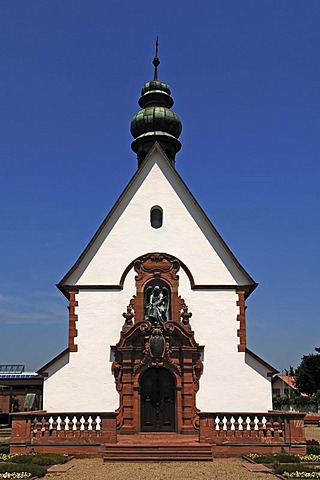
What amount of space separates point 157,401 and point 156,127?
1382 cm

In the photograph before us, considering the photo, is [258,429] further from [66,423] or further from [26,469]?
[26,469]

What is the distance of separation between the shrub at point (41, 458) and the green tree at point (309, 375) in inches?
2070

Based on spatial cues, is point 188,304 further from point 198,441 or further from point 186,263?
point 198,441

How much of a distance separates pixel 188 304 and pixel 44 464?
8269 millimetres

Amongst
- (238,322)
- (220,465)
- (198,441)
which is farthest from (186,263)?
(220,465)

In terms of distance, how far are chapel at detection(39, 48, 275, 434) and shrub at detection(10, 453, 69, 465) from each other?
10.4ft

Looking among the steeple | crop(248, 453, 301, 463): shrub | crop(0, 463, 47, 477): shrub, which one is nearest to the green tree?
the steeple

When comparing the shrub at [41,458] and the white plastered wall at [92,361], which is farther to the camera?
the white plastered wall at [92,361]

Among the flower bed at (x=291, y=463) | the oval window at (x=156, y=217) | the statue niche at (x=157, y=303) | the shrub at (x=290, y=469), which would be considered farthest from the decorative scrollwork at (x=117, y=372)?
the shrub at (x=290, y=469)

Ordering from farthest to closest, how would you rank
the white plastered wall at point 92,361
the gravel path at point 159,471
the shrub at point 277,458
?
the white plastered wall at point 92,361
the shrub at point 277,458
the gravel path at point 159,471

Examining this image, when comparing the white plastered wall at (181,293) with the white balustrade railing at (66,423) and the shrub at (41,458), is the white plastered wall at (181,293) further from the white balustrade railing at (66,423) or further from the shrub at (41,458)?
the shrub at (41,458)

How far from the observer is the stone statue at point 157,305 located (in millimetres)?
20891

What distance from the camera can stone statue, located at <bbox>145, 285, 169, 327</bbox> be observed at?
20.9 m

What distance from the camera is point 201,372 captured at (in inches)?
815
